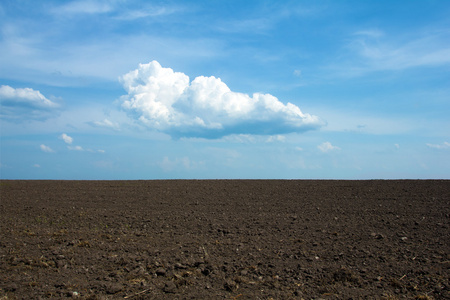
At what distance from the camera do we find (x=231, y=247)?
20.5 feet

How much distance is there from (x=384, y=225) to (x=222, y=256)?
13.0 ft

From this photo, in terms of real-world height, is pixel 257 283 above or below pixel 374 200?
below

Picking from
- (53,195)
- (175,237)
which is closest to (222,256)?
(175,237)

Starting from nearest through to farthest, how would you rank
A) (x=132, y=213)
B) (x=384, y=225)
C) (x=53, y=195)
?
(x=384, y=225) → (x=132, y=213) → (x=53, y=195)

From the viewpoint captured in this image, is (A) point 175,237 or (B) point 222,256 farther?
(A) point 175,237

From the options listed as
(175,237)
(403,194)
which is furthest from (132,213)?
(403,194)

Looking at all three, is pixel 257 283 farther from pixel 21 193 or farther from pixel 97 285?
pixel 21 193

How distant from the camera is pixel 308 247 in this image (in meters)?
6.25

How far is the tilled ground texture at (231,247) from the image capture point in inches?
189

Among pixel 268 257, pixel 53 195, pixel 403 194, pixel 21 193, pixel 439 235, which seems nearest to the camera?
pixel 268 257

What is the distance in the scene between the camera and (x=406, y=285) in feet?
15.9

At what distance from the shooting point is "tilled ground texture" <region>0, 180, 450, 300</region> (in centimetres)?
480

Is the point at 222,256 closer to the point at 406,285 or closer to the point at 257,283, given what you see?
the point at 257,283

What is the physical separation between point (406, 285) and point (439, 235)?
105 inches
